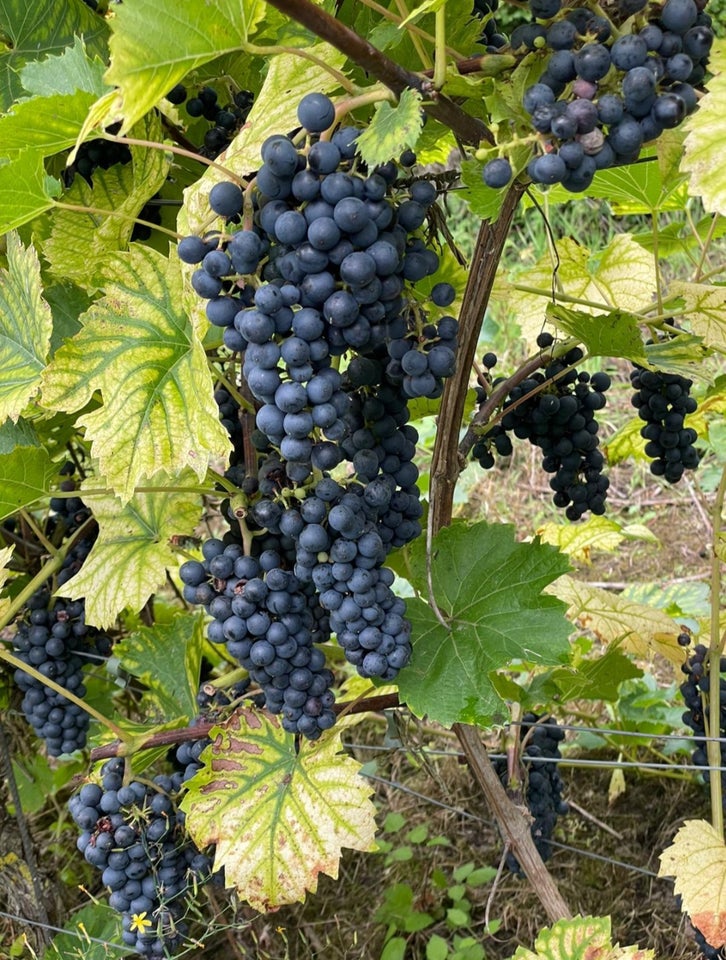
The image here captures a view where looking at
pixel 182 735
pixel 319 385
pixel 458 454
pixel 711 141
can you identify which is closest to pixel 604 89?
pixel 711 141

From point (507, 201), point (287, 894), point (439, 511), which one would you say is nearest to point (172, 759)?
point (287, 894)

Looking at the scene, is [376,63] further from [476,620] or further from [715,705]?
[715,705]

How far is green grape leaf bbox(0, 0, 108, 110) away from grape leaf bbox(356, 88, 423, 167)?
0.72 meters

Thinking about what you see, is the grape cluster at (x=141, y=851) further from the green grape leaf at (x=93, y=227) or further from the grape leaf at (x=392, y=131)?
the grape leaf at (x=392, y=131)

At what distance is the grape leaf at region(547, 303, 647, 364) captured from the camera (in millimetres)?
1165

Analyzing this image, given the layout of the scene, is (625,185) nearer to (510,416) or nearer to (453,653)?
(510,416)

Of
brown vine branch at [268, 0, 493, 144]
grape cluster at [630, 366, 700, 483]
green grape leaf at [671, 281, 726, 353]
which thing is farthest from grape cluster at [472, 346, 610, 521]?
brown vine branch at [268, 0, 493, 144]

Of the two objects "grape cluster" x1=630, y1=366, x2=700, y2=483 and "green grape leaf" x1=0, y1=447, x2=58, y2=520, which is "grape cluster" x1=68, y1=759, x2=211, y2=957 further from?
"grape cluster" x1=630, y1=366, x2=700, y2=483

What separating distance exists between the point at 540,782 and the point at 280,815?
678 millimetres

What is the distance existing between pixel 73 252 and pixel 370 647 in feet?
2.45

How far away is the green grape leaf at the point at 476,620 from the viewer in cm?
117

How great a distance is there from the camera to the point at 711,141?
34.5 inches

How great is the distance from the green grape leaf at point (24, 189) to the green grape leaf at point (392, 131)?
419 millimetres

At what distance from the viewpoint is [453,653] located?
1223mm
